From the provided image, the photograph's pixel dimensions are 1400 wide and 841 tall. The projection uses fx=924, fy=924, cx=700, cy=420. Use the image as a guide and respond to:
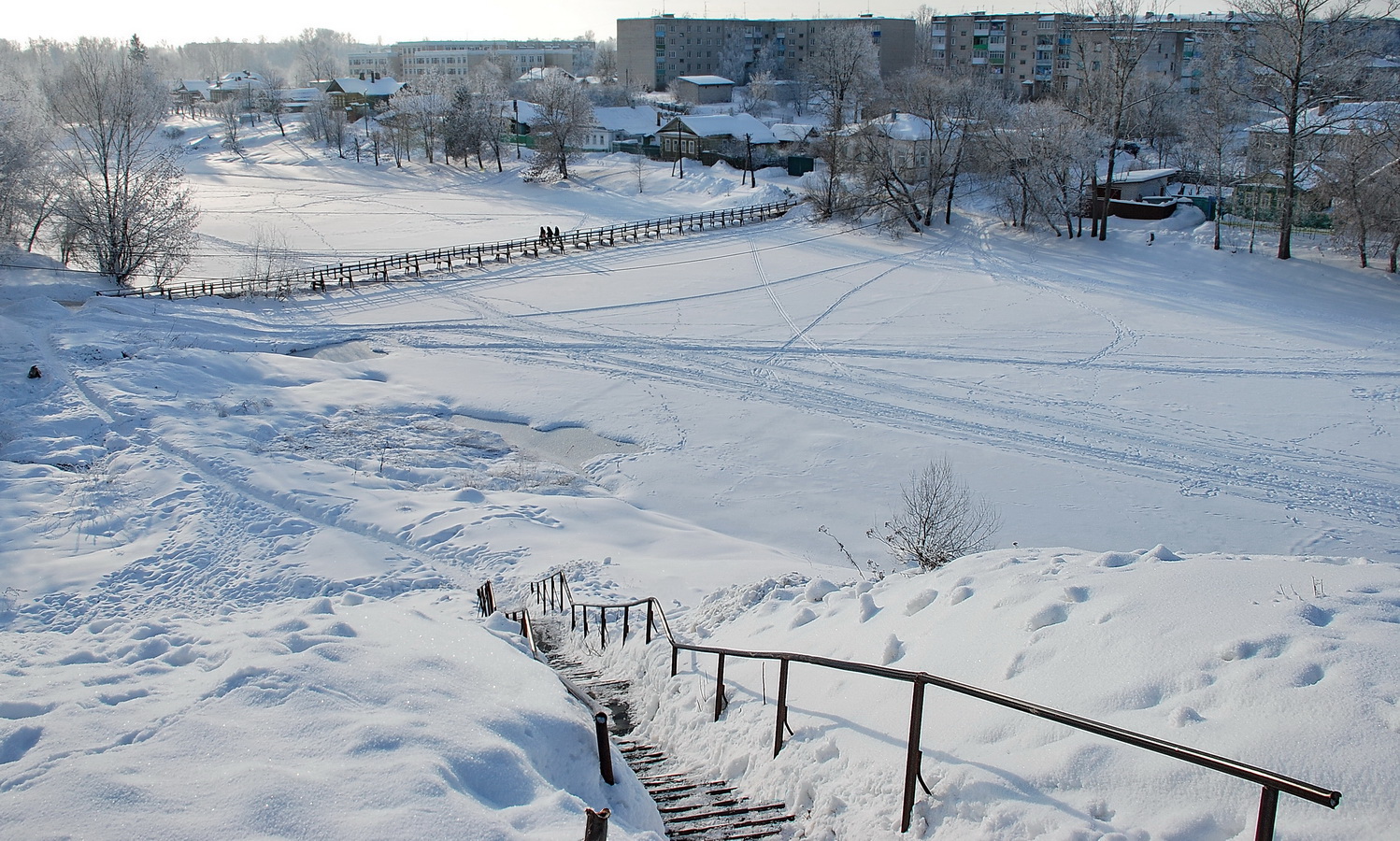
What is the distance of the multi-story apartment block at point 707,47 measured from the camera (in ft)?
401

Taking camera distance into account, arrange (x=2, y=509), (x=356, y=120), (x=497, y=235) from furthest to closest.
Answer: (x=356, y=120), (x=497, y=235), (x=2, y=509)

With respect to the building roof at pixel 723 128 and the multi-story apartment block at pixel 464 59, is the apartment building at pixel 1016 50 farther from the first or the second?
the multi-story apartment block at pixel 464 59

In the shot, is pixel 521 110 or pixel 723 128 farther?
pixel 521 110

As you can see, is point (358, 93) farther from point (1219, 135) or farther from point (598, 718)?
point (598, 718)

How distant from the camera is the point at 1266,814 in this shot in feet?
11.1

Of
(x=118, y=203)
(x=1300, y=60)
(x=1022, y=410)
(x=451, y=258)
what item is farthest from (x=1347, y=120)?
(x=118, y=203)

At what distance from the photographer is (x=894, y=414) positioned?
22406mm

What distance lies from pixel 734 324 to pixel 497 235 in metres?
21.4

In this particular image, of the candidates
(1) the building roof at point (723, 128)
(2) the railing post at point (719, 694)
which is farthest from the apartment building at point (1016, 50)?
(2) the railing post at point (719, 694)

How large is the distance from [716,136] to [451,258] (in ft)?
106

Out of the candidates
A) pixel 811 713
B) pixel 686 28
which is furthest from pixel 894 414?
pixel 686 28

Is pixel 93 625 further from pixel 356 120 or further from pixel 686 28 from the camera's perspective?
pixel 686 28

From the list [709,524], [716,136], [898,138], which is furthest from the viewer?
[716,136]

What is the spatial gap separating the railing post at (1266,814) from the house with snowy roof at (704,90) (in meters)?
107
